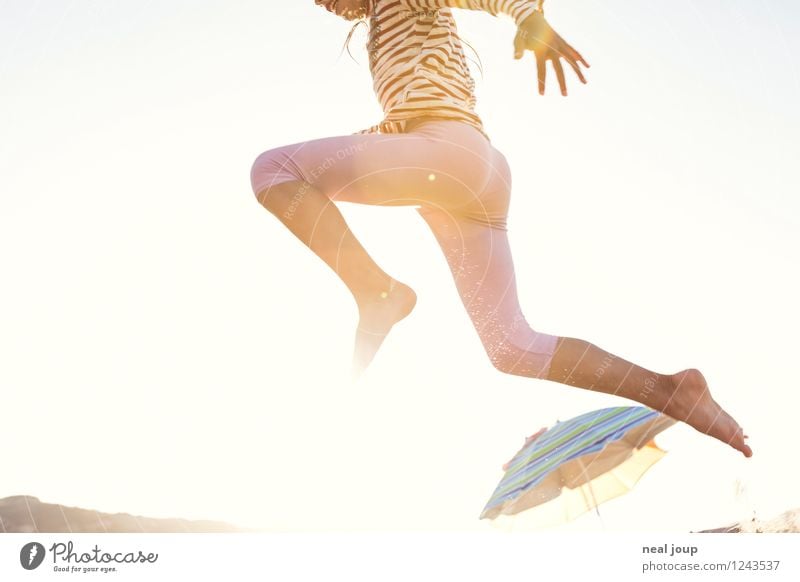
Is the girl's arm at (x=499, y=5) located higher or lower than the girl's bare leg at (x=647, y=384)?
higher

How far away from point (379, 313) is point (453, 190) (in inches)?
14.3

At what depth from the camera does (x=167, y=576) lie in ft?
6.64

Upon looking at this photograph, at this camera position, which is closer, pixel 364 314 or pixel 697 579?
pixel 364 314

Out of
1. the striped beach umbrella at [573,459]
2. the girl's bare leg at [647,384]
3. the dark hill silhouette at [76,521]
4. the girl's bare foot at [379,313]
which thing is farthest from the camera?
the striped beach umbrella at [573,459]

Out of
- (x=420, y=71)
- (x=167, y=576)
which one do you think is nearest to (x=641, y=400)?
(x=420, y=71)

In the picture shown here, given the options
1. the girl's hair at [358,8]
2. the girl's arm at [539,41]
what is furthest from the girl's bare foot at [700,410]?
the girl's hair at [358,8]

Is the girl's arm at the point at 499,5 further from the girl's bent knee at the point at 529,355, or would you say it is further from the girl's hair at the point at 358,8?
the girl's bent knee at the point at 529,355

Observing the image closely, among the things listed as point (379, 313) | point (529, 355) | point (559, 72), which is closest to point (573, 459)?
point (529, 355)

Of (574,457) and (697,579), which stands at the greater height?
(574,457)

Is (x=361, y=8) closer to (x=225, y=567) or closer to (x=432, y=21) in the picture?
(x=432, y=21)

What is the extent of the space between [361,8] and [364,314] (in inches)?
34.9

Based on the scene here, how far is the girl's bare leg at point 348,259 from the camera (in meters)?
1.47

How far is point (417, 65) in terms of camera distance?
1.67 metres

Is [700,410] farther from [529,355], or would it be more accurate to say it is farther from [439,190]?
[439,190]
